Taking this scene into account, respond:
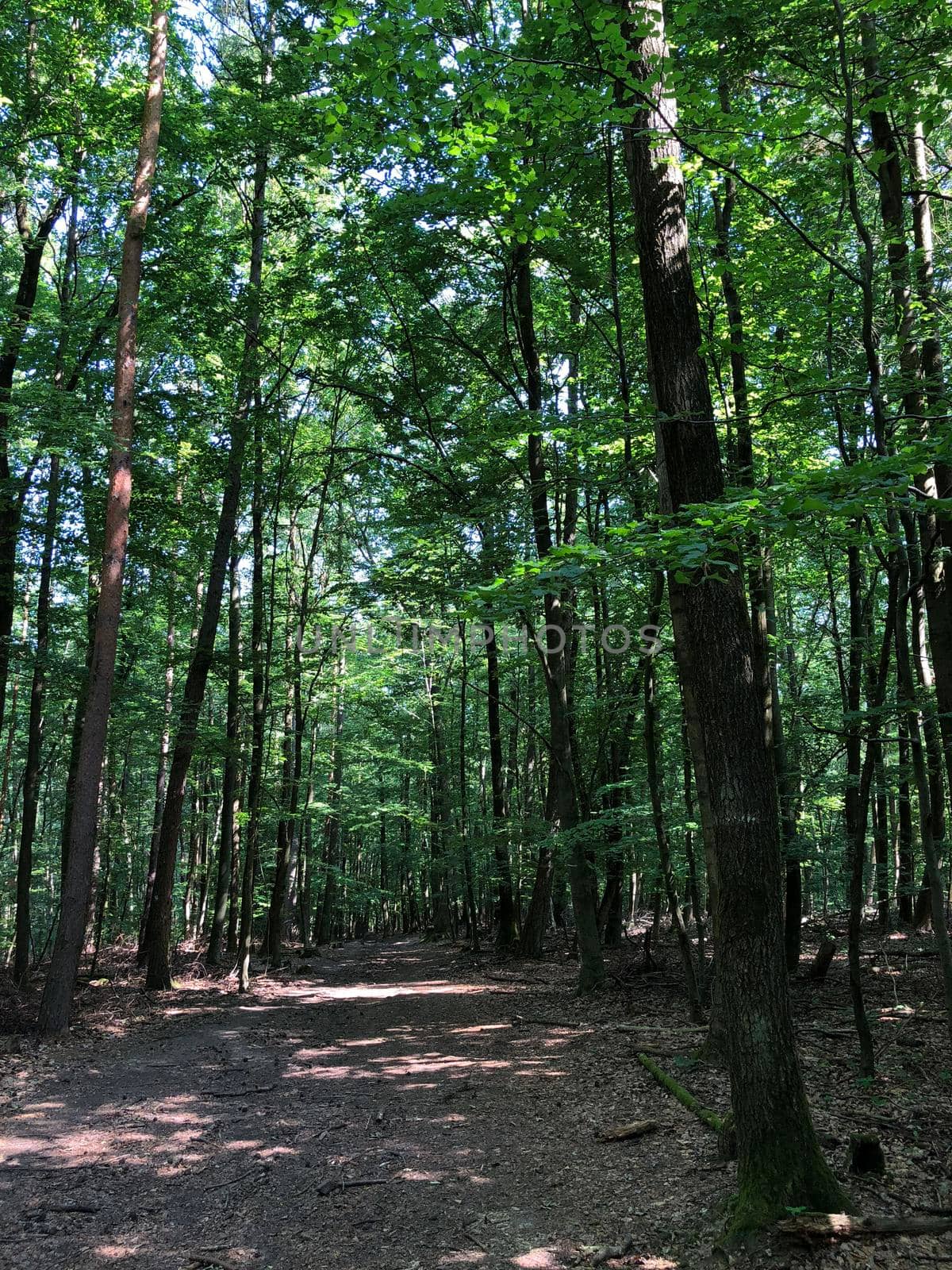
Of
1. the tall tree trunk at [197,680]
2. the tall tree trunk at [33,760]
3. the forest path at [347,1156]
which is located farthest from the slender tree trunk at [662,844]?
the tall tree trunk at [33,760]

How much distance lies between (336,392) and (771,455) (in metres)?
11.7

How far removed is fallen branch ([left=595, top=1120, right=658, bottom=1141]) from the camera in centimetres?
548

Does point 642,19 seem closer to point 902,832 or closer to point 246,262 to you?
point 246,262

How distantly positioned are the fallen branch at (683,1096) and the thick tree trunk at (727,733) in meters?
1.26

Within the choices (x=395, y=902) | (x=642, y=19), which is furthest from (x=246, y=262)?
(x=395, y=902)

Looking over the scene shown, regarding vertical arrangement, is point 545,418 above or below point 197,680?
above

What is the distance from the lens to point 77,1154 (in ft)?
18.8

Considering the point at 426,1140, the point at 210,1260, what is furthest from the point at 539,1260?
the point at 426,1140

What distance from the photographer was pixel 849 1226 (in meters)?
3.58

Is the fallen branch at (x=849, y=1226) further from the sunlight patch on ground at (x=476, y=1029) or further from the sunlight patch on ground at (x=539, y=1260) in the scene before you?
the sunlight patch on ground at (x=476, y=1029)

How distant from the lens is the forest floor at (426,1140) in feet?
13.8

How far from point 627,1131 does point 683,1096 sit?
2.21 ft

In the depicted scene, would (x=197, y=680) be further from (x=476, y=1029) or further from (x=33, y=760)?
(x=476, y=1029)

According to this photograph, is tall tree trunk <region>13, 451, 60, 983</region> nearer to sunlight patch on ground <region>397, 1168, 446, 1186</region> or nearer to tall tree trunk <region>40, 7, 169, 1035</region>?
tall tree trunk <region>40, 7, 169, 1035</region>
